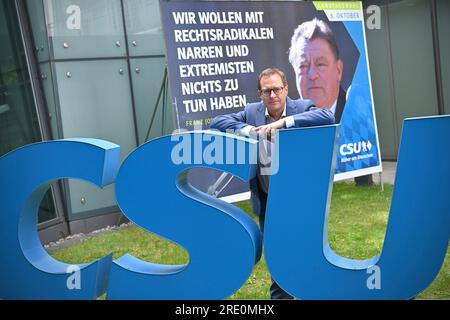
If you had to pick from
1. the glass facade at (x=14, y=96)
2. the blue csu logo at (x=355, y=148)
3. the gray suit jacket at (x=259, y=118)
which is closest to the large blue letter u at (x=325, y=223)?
the gray suit jacket at (x=259, y=118)

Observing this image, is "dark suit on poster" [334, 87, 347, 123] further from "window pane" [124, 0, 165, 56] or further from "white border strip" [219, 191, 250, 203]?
"window pane" [124, 0, 165, 56]

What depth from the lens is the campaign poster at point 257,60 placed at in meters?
6.46

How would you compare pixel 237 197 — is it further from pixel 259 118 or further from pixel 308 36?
pixel 259 118

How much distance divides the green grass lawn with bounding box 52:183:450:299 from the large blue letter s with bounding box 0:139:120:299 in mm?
1783

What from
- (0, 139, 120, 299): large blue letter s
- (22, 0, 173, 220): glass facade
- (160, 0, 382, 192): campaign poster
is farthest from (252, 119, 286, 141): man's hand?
(22, 0, 173, 220): glass facade

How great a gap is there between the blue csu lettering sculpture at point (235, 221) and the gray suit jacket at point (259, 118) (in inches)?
21.0

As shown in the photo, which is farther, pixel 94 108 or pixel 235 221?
pixel 94 108

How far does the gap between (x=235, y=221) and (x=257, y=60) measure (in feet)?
14.8

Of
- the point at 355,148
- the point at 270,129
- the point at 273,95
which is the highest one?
the point at 273,95

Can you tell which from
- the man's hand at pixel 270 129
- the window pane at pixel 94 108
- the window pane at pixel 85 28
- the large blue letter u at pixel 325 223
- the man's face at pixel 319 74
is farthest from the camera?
the man's face at pixel 319 74

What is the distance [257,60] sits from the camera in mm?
7117

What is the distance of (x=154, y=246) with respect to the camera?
635cm

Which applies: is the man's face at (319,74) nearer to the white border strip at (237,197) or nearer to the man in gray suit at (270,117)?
the white border strip at (237,197)

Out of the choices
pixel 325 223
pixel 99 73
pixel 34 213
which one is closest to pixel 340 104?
pixel 99 73
